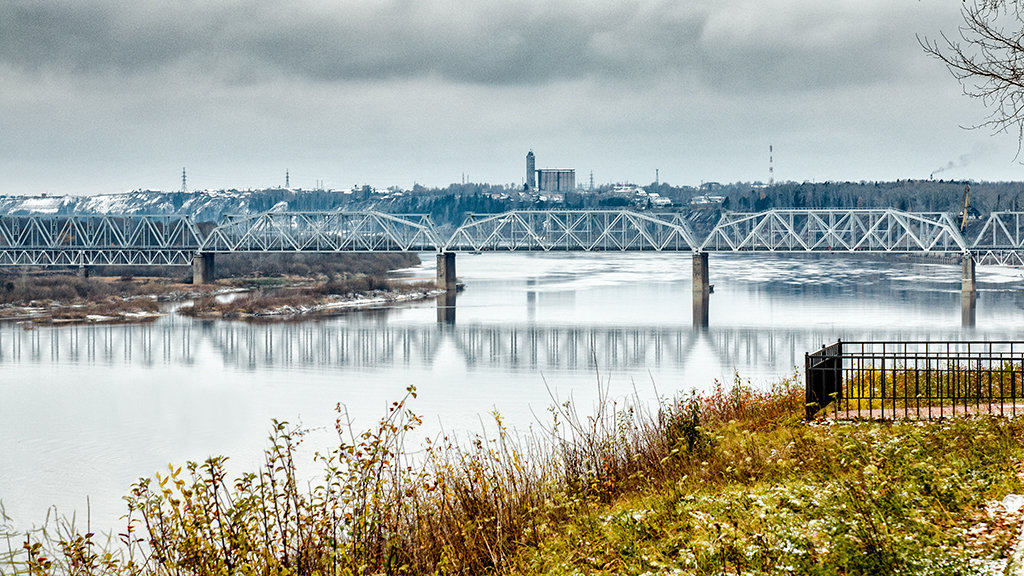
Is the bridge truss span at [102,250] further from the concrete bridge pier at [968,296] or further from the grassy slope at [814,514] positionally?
the grassy slope at [814,514]

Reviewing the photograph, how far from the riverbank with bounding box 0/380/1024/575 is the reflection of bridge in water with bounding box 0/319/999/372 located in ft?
82.6

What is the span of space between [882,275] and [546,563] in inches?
4375

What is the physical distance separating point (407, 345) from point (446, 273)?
5170 cm

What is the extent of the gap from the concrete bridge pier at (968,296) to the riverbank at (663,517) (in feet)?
158

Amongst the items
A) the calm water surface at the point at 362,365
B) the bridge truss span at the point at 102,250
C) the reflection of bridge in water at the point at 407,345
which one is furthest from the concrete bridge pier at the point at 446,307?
the bridge truss span at the point at 102,250

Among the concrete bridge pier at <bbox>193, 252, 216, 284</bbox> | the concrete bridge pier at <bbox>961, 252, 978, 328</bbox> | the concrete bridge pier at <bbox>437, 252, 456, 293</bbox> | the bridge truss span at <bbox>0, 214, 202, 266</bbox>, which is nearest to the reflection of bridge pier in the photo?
the concrete bridge pier at <bbox>437, 252, 456, 293</bbox>

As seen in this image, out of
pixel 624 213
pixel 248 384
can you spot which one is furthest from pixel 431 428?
pixel 624 213

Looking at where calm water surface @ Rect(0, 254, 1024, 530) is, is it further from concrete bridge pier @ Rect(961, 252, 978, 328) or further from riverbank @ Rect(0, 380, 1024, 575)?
riverbank @ Rect(0, 380, 1024, 575)

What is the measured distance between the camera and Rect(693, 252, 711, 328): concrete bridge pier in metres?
62.1

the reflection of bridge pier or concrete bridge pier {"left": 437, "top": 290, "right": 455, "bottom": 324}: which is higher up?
the reflection of bridge pier

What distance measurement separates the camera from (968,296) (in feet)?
255

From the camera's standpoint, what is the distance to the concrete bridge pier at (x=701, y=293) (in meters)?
62.1

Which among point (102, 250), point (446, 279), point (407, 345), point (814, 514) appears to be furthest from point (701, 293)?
point (814, 514)

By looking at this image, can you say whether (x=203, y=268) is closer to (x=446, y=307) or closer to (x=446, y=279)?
(x=446, y=279)
